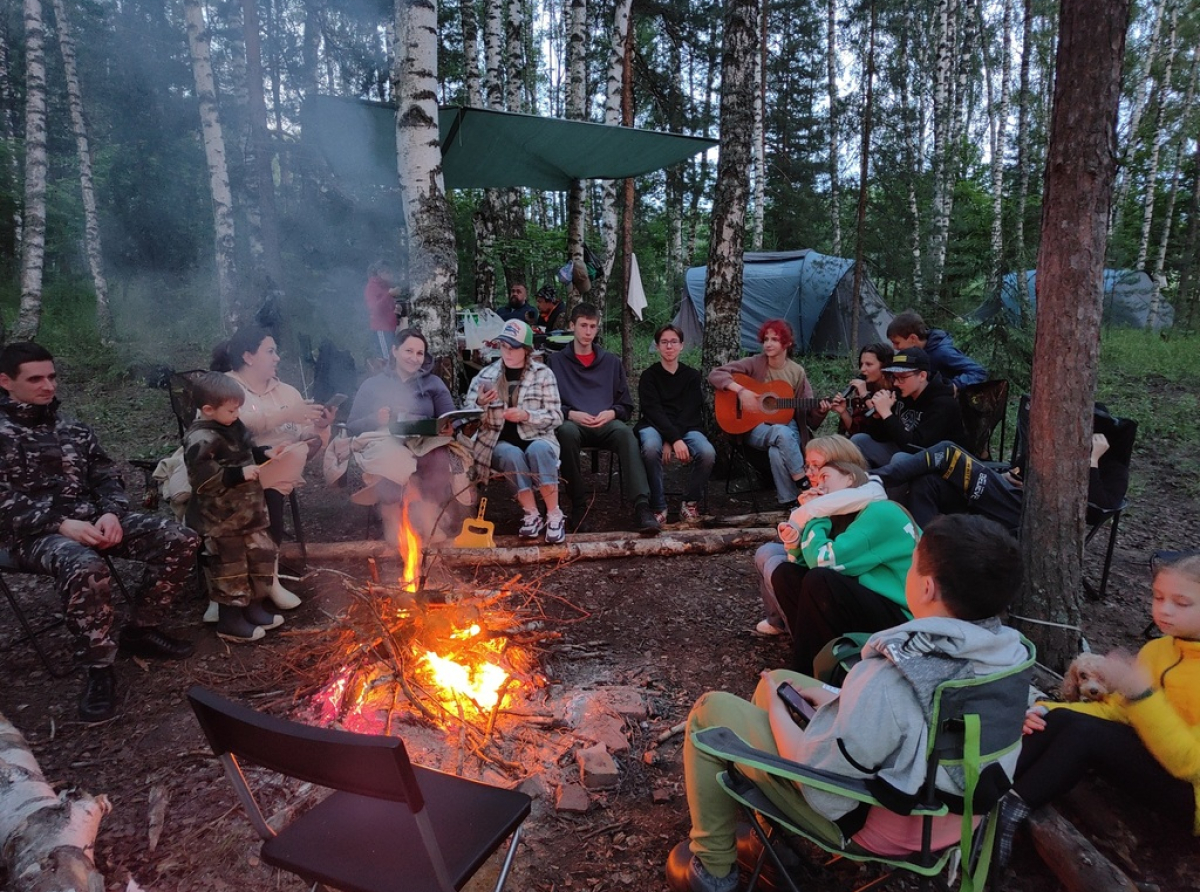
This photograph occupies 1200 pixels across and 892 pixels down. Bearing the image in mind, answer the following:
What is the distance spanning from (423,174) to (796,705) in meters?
4.56

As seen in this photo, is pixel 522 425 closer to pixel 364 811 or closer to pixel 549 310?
pixel 364 811

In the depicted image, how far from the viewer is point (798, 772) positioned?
161cm

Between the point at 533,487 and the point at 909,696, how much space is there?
3.39 metres

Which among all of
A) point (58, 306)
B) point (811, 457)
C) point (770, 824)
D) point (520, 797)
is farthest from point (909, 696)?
point (58, 306)

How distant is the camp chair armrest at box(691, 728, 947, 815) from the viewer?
5.18 feet

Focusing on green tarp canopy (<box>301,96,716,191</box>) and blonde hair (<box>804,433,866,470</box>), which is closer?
blonde hair (<box>804,433,866,470</box>)

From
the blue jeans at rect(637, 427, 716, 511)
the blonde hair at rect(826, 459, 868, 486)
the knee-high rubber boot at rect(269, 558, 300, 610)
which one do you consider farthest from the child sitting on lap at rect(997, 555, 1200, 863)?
the knee-high rubber boot at rect(269, 558, 300, 610)

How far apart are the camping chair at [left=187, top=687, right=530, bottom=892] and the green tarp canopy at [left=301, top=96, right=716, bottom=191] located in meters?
6.20

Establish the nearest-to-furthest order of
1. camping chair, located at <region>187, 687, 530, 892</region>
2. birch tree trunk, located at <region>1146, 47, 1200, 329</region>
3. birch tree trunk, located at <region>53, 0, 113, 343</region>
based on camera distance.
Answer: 1. camping chair, located at <region>187, 687, 530, 892</region>
2. birch tree trunk, located at <region>53, 0, 113, 343</region>
3. birch tree trunk, located at <region>1146, 47, 1200, 329</region>

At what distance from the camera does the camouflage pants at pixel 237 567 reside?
11.6 ft

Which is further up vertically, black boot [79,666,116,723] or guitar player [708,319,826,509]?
guitar player [708,319,826,509]

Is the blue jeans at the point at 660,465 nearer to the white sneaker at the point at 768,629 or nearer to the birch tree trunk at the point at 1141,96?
the white sneaker at the point at 768,629

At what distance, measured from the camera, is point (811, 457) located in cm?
312

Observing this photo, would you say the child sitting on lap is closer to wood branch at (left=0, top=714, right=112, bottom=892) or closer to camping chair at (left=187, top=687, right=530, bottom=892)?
camping chair at (left=187, top=687, right=530, bottom=892)
